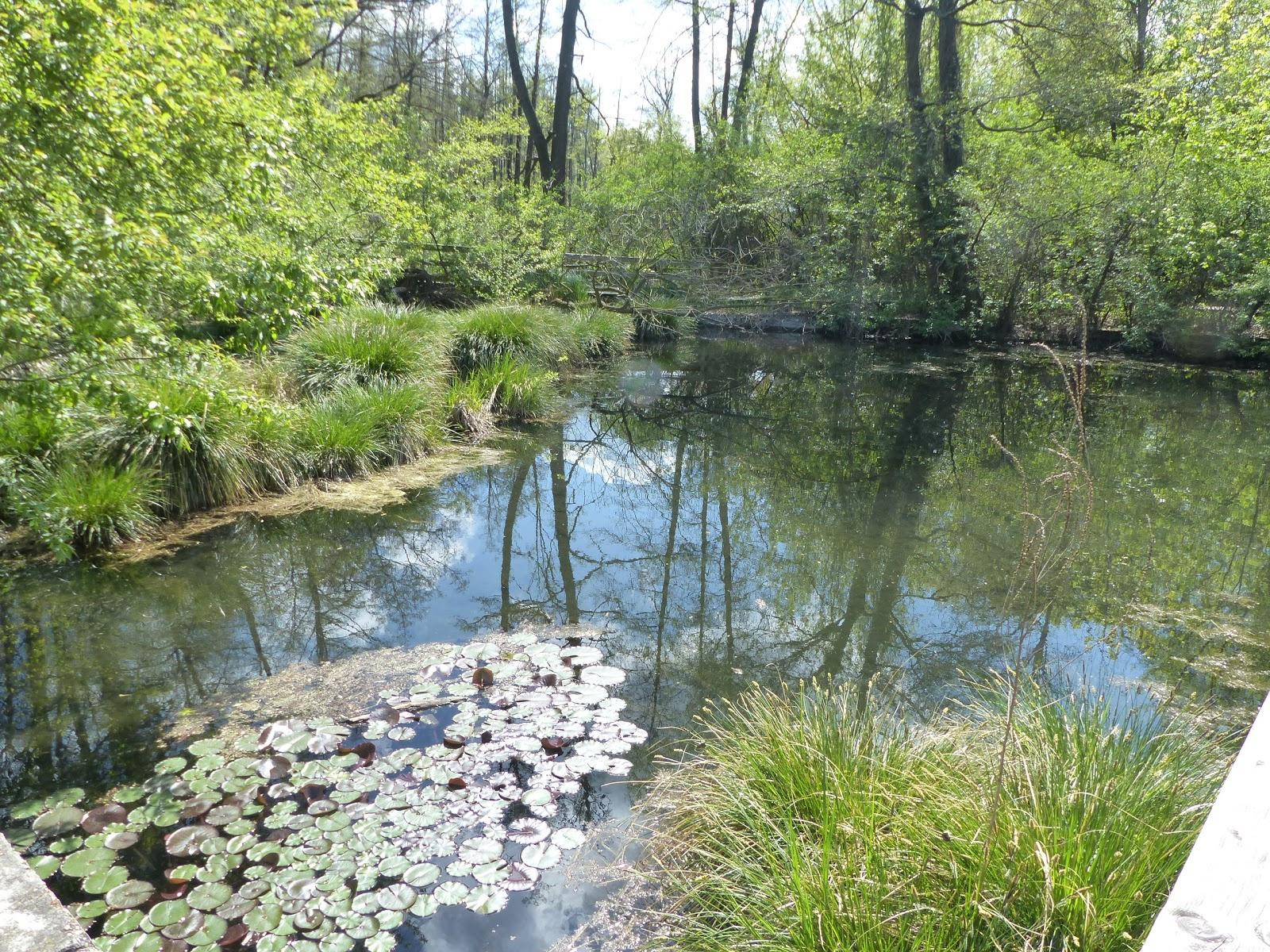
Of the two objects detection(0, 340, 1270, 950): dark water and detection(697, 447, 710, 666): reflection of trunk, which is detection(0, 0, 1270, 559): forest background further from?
detection(697, 447, 710, 666): reflection of trunk

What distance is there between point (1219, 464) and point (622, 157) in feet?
80.9

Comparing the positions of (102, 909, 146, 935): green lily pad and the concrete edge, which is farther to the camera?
(102, 909, 146, 935): green lily pad

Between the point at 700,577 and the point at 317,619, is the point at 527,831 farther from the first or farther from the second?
the point at 700,577

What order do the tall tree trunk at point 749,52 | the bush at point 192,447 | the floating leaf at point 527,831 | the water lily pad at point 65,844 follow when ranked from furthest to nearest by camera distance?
the tall tree trunk at point 749,52 → the bush at point 192,447 → the floating leaf at point 527,831 → the water lily pad at point 65,844

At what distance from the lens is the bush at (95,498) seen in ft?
17.3

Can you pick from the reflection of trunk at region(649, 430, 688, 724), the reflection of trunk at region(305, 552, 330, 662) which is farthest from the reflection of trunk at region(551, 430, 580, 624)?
the reflection of trunk at region(305, 552, 330, 662)

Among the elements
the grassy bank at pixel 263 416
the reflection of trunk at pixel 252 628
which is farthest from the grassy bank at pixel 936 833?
the grassy bank at pixel 263 416

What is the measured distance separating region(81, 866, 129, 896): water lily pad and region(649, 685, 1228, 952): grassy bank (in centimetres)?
177

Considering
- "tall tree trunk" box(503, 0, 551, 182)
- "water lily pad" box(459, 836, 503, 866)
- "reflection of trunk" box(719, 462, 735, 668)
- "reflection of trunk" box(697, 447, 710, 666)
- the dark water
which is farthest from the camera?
"tall tree trunk" box(503, 0, 551, 182)

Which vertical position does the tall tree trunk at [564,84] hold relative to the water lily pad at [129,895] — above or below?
above

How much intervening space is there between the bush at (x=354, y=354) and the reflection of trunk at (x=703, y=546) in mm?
3228

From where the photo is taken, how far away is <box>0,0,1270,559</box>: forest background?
366cm

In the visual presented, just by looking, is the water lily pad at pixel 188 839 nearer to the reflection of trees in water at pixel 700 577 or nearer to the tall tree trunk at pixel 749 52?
the reflection of trees in water at pixel 700 577

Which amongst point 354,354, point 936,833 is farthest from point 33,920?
point 354,354
